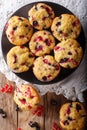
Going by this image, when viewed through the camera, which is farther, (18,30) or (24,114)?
(24,114)

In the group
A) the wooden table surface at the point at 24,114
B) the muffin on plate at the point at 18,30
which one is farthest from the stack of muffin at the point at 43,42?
the wooden table surface at the point at 24,114

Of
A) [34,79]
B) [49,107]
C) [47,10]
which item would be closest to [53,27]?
[47,10]

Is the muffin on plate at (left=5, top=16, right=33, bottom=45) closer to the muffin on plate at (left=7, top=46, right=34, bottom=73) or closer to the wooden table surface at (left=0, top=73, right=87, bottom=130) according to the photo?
the muffin on plate at (left=7, top=46, right=34, bottom=73)

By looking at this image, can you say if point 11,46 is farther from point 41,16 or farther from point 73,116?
point 73,116

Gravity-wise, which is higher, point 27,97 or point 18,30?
point 18,30

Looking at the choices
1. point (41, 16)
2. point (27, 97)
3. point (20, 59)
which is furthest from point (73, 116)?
point (41, 16)
